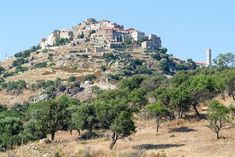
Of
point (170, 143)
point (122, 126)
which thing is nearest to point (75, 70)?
point (122, 126)

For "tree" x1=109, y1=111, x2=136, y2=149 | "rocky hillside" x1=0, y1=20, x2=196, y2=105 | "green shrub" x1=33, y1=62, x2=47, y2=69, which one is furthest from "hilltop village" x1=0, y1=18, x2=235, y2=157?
"green shrub" x1=33, y1=62, x2=47, y2=69

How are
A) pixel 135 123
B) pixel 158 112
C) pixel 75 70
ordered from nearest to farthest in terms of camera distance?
pixel 158 112 < pixel 135 123 < pixel 75 70

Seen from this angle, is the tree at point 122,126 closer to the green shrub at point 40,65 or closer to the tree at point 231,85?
the tree at point 231,85

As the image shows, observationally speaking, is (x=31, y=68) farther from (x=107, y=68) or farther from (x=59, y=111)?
(x=59, y=111)

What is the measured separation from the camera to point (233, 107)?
64.8 meters

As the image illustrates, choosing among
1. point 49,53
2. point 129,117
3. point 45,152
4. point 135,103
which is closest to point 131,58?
point 49,53

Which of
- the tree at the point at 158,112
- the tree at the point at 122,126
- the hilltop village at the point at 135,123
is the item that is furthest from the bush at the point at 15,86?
Result: the tree at the point at 122,126

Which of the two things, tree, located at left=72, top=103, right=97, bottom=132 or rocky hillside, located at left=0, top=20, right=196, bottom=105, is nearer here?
tree, located at left=72, top=103, right=97, bottom=132

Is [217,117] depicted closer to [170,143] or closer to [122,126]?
[170,143]

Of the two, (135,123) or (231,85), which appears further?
(231,85)

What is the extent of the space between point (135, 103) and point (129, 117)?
24677mm

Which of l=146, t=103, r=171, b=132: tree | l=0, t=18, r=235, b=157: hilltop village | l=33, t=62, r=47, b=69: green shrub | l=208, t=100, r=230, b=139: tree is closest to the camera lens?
l=0, t=18, r=235, b=157: hilltop village

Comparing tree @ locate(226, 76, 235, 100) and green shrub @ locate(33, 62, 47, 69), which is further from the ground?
green shrub @ locate(33, 62, 47, 69)

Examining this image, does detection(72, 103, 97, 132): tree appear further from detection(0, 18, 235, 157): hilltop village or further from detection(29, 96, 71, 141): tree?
detection(29, 96, 71, 141): tree
